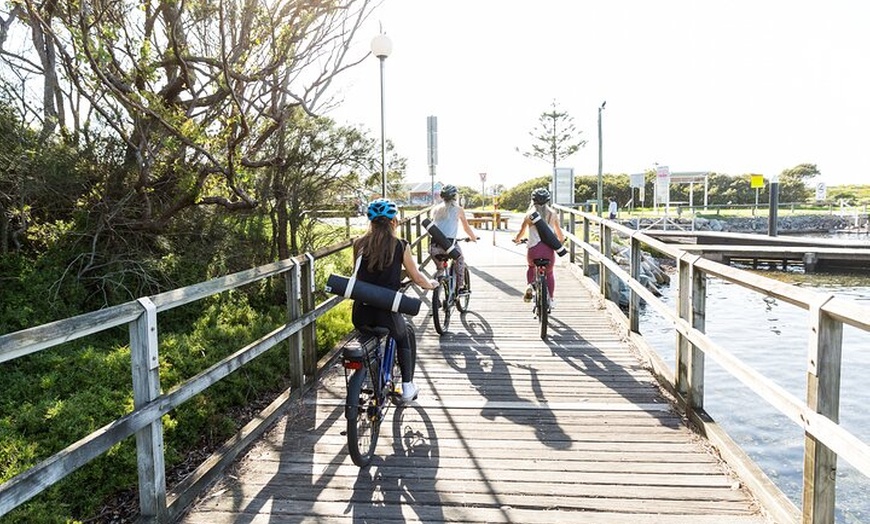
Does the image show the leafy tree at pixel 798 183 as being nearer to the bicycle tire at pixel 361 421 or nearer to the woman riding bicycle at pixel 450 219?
the woman riding bicycle at pixel 450 219

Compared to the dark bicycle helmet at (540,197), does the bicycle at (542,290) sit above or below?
below

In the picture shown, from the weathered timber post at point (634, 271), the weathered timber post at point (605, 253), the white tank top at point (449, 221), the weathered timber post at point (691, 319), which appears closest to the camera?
the weathered timber post at point (691, 319)

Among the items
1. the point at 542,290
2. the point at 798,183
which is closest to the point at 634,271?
the point at 542,290

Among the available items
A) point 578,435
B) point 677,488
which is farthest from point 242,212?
point 677,488

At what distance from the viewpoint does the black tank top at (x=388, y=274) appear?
4.42 meters

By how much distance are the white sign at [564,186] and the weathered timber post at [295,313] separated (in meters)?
15.1

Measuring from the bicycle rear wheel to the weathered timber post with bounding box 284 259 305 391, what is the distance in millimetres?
2340

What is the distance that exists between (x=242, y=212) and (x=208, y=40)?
2.14m

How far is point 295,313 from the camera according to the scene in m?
5.14

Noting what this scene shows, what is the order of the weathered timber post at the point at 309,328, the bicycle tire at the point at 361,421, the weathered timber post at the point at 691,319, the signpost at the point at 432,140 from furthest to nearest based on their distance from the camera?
the signpost at the point at 432,140
the weathered timber post at the point at 309,328
the weathered timber post at the point at 691,319
the bicycle tire at the point at 361,421

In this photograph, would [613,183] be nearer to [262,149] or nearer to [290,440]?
[262,149]

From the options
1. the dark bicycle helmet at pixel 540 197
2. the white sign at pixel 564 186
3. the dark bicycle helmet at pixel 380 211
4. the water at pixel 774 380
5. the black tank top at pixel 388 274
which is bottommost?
the water at pixel 774 380

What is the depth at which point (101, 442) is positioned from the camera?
9.23 feet

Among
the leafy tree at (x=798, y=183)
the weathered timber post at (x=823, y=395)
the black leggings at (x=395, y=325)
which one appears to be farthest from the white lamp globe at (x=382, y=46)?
the leafy tree at (x=798, y=183)
